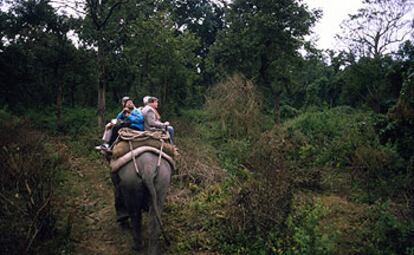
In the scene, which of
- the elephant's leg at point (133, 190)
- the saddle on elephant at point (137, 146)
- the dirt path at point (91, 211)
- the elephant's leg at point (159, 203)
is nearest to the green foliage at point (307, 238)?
the elephant's leg at point (159, 203)

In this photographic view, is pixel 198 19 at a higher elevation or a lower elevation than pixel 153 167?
higher

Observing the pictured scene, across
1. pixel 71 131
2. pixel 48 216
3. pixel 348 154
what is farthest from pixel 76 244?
pixel 71 131

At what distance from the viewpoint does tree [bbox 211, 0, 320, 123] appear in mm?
18781

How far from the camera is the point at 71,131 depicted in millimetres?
15977

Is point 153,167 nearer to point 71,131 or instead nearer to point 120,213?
point 120,213

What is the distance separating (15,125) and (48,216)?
636 cm

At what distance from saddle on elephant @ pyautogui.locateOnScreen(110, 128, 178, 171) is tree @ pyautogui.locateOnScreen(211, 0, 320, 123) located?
13.5 meters

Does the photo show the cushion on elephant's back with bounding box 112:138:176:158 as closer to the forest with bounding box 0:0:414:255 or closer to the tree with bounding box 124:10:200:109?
the forest with bounding box 0:0:414:255

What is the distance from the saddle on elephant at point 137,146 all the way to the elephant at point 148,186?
77 millimetres

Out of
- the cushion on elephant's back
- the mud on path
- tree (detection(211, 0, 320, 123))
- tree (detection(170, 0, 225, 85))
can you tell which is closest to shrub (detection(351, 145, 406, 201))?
the mud on path

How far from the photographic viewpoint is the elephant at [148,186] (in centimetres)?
519

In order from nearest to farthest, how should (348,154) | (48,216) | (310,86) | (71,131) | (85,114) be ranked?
(48,216) → (348,154) → (71,131) → (85,114) → (310,86)

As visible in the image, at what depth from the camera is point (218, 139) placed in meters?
14.1

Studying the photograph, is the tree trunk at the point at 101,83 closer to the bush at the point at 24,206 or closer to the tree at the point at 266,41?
the tree at the point at 266,41
